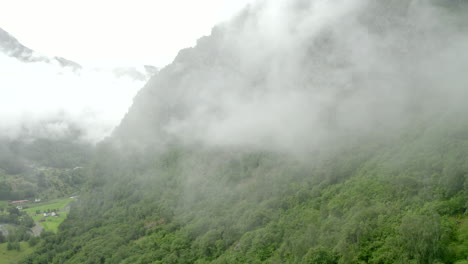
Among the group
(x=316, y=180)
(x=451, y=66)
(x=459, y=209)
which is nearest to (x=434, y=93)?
(x=451, y=66)

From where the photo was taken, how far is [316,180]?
11350 cm

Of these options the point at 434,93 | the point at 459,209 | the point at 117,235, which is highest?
the point at 434,93

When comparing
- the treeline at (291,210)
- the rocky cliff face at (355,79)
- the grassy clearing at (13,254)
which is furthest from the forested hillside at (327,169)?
the grassy clearing at (13,254)

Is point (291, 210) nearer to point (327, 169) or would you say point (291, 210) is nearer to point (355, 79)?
point (327, 169)

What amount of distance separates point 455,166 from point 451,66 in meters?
103

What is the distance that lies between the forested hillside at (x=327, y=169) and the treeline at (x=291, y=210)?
0.44m

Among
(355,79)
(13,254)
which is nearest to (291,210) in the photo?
(355,79)

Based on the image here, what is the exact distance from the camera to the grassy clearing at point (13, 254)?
14715 centimetres

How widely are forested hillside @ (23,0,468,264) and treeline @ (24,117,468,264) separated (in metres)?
0.44

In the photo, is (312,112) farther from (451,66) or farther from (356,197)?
(356,197)

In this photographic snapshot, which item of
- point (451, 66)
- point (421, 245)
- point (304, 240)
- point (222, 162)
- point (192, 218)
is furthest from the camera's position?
point (222, 162)

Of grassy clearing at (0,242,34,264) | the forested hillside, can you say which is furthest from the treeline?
grassy clearing at (0,242,34,264)

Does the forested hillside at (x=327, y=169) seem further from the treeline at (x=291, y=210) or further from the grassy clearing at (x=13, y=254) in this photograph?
the grassy clearing at (x=13, y=254)

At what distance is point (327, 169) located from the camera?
11388 centimetres
